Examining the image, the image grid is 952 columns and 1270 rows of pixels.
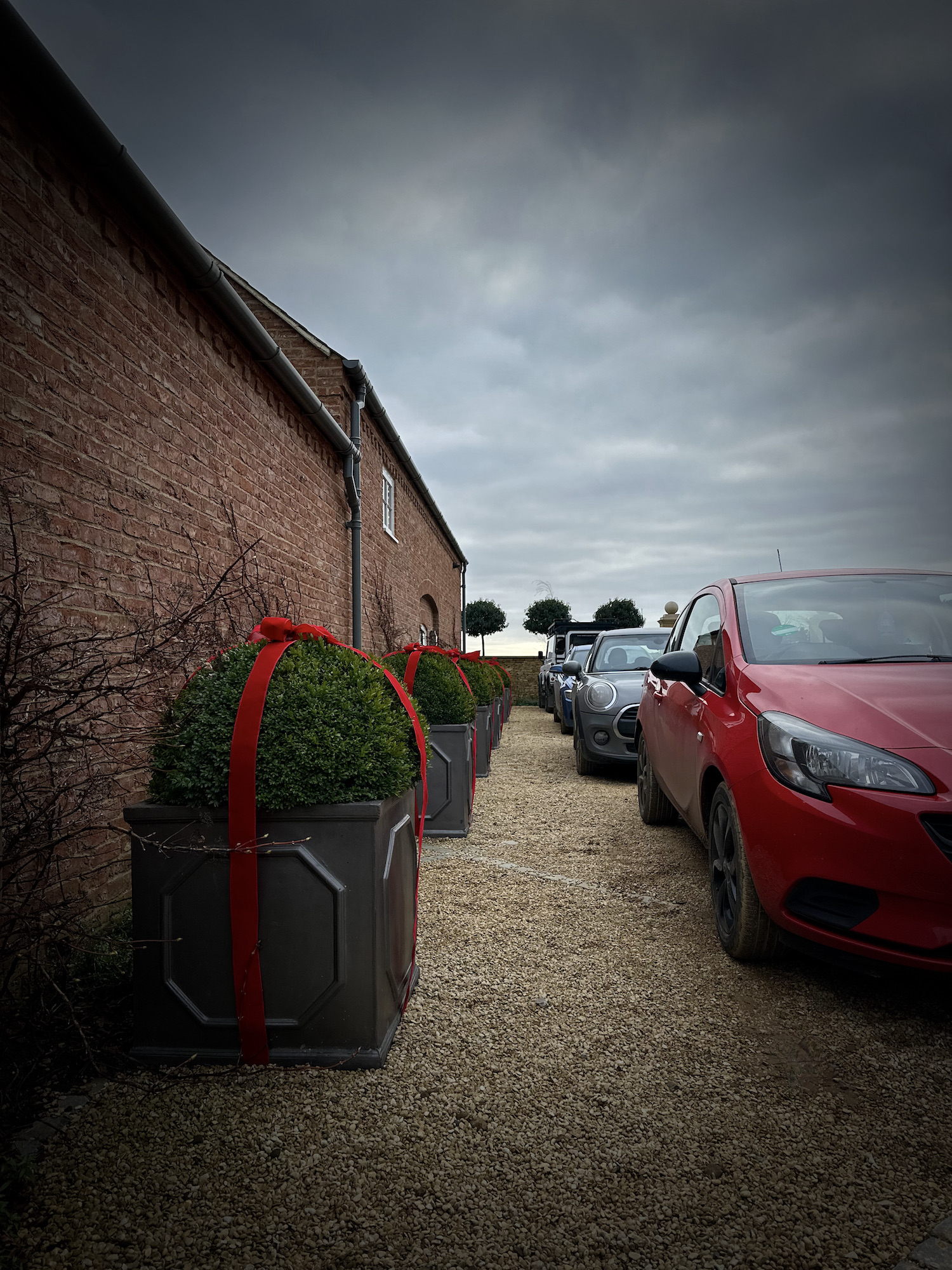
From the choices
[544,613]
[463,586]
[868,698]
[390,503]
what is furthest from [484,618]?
[868,698]

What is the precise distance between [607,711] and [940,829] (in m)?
5.33

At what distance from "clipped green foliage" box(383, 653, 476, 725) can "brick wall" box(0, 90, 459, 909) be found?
158 centimetres

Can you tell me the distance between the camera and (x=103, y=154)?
129 inches

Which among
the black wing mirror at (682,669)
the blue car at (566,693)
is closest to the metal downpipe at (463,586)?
the blue car at (566,693)

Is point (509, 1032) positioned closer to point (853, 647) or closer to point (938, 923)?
point (938, 923)

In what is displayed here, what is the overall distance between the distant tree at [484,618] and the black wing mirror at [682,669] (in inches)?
2072

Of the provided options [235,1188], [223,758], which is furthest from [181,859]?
[235,1188]

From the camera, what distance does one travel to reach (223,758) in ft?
6.71

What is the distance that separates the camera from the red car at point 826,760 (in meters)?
2.11

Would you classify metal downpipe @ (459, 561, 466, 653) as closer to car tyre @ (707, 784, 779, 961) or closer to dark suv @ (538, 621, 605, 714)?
dark suv @ (538, 621, 605, 714)

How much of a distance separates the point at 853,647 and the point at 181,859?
2796mm

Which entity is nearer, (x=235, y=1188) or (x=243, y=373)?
(x=235, y=1188)

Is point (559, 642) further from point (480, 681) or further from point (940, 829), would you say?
point (940, 829)

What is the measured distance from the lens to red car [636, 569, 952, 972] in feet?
6.91
